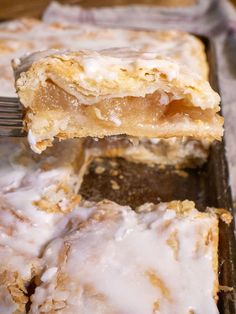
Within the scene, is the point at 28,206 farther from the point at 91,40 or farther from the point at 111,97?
the point at 91,40

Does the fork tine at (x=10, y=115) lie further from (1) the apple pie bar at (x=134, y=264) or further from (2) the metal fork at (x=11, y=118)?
(1) the apple pie bar at (x=134, y=264)

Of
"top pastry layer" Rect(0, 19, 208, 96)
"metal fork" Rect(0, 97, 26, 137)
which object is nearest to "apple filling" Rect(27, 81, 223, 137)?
"metal fork" Rect(0, 97, 26, 137)

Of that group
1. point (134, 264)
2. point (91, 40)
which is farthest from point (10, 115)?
point (91, 40)

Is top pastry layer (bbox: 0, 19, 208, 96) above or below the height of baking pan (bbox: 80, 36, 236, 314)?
above

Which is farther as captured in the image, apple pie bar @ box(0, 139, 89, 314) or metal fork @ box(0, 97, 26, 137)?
metal fork @ box(0, 97, 26, 137)

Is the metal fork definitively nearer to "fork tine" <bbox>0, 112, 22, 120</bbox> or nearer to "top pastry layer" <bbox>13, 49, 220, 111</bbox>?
"fork tine" <bbox>0, 112, 22, 120</bbox>

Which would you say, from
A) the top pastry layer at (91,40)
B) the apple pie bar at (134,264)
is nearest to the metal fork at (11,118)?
the apple pie bar at (134,264)
